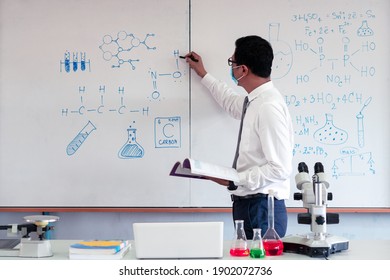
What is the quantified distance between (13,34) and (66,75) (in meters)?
0.41

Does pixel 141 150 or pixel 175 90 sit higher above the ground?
pixel 175 90

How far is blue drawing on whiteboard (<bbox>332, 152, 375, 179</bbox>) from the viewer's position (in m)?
3.40

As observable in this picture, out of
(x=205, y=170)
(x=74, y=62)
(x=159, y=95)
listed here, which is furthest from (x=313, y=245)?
(x=74, y=62)

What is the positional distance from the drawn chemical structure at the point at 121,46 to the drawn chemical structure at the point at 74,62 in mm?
116

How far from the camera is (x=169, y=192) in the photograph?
136 inches

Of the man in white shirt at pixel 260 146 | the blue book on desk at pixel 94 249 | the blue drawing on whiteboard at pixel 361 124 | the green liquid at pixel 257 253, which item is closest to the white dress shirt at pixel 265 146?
the man in white shirt at pixel 260 146

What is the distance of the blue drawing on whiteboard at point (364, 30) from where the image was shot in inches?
134

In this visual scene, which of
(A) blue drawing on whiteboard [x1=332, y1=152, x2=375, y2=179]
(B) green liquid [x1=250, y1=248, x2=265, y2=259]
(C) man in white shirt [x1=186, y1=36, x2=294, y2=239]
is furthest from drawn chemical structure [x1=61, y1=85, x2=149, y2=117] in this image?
(B) green liquid [x1=250, y1=248, x2=265, y2=259]

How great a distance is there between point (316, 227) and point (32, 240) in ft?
3.44

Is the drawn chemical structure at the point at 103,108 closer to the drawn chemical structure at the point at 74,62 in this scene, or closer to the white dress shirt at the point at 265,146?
the drawn chemical structure at the point at 74,62

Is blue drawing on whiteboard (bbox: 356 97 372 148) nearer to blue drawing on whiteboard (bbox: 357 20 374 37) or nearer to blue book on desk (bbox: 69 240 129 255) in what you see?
blue drawing on whiteboard (bbox: 357 20 374 37)

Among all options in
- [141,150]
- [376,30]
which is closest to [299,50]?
[376,30]

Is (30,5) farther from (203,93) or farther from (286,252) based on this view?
(286,252)
